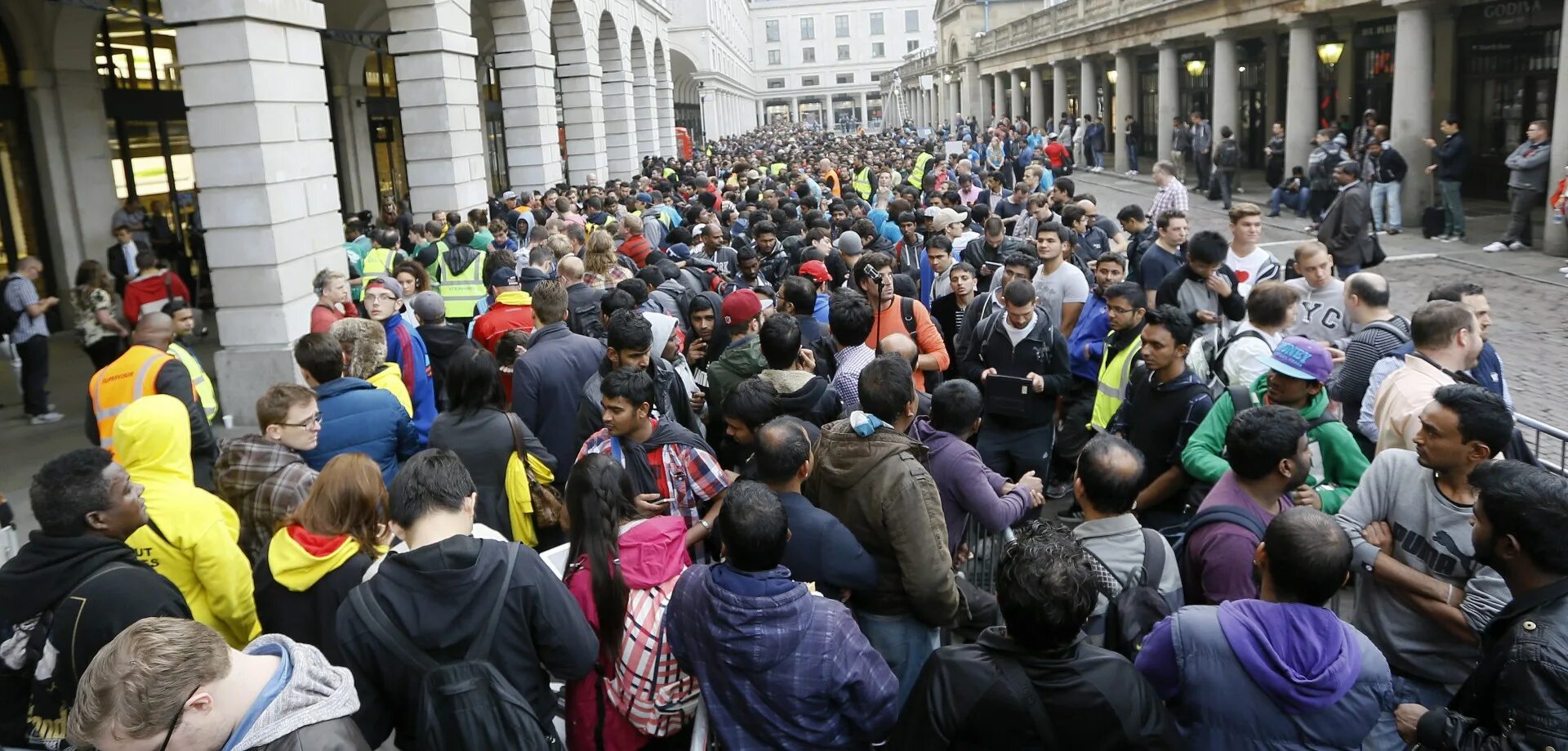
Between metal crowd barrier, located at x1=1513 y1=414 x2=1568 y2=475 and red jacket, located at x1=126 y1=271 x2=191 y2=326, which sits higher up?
red jacket, located at x1=126 y1=271 x2=191 y2=326

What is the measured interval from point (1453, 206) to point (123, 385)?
679 inches

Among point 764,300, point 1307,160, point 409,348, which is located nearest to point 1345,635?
point 764,300

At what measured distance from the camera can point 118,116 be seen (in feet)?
52.7

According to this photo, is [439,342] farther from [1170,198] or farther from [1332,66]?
[1332,66]

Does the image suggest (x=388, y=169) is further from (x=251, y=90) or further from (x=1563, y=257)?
(x=1563, y=257)


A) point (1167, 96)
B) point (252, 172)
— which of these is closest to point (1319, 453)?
point (252, 172)

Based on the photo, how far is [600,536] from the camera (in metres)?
3.61

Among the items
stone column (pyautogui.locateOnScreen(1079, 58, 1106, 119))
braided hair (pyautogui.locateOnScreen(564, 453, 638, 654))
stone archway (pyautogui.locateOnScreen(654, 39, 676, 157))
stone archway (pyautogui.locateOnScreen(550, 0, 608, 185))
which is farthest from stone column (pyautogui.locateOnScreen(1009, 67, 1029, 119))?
braided hair (pyautogui.locateOnScreen(564, 453, 638, 654))

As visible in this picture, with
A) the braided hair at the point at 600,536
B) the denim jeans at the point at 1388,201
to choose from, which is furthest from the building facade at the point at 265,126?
the denim jeans at the point at 1388,201

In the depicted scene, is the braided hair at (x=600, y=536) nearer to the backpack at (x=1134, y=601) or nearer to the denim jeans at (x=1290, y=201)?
the backpack at (x=1134, y=601)

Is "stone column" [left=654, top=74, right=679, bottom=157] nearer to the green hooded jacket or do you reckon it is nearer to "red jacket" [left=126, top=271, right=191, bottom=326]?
"red jacket" [left=126, top=271, right=191, bottom=326]

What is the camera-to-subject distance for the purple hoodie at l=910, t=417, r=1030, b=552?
4199 millimetres

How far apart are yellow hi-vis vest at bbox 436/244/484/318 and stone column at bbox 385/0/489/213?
19.5 feet

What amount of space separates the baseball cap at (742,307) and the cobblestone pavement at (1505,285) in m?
6.22
